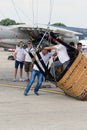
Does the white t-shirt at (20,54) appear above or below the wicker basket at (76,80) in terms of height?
below

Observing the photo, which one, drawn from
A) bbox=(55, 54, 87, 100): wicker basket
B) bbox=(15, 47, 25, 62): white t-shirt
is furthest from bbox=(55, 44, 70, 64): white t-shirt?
bbox=(15, 47, 25, 62): white t-shirt

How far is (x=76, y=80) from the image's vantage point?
11.7 metres

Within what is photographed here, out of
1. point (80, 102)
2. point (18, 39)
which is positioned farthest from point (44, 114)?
point (18, 39)

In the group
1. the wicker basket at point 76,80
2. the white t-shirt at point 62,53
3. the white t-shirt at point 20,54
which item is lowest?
the white t-shirt at point 20,54

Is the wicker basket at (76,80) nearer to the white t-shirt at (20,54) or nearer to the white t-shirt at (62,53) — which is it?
the white t-shirt at (62,53)

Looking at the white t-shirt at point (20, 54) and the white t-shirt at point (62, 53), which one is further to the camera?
the white t-shirt at point (20, 54)

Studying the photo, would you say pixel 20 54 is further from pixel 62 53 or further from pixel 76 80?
pixel 76 80

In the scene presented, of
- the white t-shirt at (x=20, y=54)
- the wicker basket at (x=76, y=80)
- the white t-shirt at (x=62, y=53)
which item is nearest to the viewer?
the wicker basket at (x=76, y=80)

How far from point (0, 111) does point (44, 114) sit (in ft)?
3.62

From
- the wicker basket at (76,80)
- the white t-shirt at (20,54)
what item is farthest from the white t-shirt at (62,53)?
the white t-shirt at (20,54)

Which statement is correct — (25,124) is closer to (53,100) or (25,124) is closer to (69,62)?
(53,100)

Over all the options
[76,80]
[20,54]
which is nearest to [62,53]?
[76,80]

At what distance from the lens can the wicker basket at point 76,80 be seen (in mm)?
11555

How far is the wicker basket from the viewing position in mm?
11555
